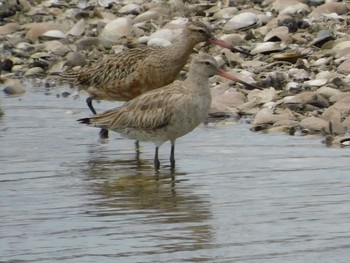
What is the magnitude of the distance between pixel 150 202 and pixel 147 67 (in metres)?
3.54

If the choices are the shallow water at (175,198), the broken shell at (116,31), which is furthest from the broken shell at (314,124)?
the broken shell at (116,31)

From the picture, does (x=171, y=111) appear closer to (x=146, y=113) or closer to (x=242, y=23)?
(x=146, y=113)

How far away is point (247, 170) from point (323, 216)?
1960 millimetres

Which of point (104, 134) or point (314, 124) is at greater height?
point (314, 124)

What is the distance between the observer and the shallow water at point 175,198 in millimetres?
7961

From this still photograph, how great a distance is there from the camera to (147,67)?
12.9 metres

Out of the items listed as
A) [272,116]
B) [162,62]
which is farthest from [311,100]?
[162,62]

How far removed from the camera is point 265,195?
31.3 feet

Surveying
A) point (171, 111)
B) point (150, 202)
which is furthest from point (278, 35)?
point (150, 202)

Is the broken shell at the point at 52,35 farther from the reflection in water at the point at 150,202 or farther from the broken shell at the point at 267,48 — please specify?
the reflection in water at the point at 150,202

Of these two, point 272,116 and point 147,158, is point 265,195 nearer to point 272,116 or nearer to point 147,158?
point 147,158

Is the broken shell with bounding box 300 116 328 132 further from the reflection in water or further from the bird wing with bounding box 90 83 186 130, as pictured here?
A: the reflection in water

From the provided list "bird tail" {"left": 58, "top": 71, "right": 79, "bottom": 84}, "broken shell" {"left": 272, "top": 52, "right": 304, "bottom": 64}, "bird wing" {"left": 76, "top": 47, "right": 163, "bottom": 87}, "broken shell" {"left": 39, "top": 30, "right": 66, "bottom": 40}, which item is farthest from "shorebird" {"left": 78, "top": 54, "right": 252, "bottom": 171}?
"broken shell" {"left": 39, "top": 30, "right": 66, "bottom": 40}

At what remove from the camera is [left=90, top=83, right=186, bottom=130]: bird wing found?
432 inches
